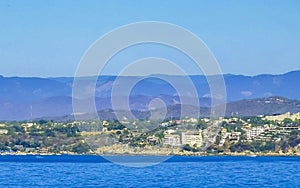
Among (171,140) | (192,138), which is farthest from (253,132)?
(171,140)

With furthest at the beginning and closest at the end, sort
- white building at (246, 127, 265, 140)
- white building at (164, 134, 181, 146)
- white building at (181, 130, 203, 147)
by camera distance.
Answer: white building at (246, 127, 265, 140) → white building at (181, 130, 203, 147) → white building at (164, 134, 181, 146)

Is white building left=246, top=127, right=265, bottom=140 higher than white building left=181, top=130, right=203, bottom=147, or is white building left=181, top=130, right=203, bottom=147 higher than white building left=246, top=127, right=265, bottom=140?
white building left=246, top=127, right=265, bottom=140

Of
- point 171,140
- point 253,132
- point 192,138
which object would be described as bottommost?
point 171,140

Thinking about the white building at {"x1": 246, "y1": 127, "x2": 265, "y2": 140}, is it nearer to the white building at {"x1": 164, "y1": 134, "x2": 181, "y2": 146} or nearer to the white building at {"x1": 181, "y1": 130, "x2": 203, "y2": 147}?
the white building at {"x1": 181, "y1": 130, "x2": 203, "y2": 147}

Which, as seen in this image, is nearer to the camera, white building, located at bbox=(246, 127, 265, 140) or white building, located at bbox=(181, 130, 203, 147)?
white building, located at bbox=(181, 130, 203, 147)

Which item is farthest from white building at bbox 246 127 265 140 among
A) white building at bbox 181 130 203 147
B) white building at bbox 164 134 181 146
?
white building at bbox 164 134 181 146

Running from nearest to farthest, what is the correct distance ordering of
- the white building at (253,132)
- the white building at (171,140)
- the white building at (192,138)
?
the white building at (171,140), the white building at (192,138), the white building at (253,132)

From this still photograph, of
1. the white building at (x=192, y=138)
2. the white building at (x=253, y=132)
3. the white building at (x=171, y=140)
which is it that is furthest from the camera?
the white building at (x=253, y=132)

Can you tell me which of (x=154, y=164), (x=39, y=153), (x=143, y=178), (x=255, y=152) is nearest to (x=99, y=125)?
(x=39, y=153)

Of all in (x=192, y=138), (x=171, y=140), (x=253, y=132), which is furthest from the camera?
(x=253, y=132)

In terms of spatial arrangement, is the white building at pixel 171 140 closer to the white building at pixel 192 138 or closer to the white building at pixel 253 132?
the white building at pixel 192 138

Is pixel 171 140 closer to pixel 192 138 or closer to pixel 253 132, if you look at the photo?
pixel 192 138

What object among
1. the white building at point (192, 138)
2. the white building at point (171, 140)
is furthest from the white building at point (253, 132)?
the white building at point (171, 140)
